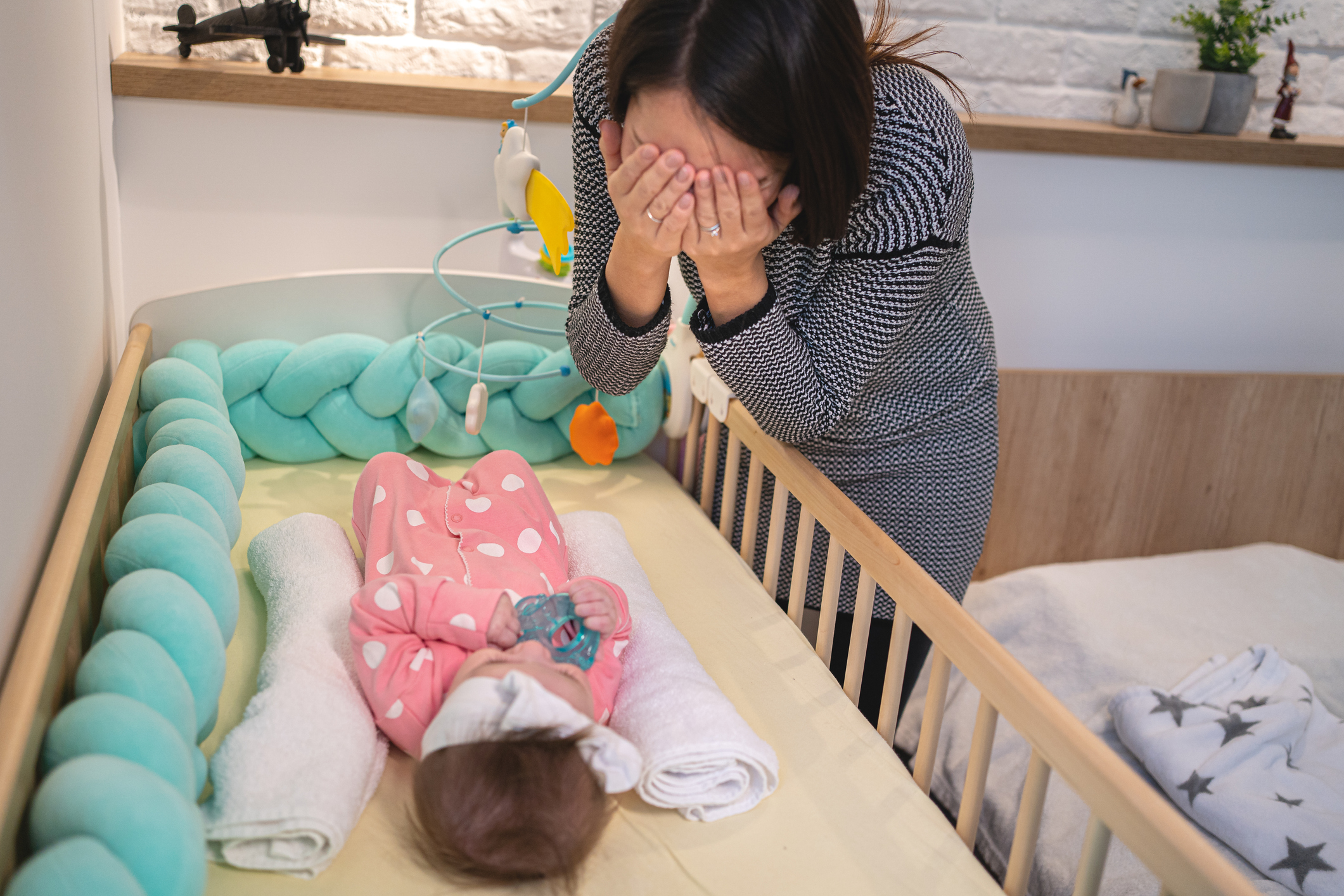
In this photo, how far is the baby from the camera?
69 cm

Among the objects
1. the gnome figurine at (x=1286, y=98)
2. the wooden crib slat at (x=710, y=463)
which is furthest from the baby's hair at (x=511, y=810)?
the gnome figurine at (x=1286, y=98)

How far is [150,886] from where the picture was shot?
1.83 feet

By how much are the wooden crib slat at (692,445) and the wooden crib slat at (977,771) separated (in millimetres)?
673

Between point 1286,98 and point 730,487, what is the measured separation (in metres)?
1.13

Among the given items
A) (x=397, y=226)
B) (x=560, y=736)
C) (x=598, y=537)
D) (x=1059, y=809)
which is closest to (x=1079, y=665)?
(x=1059, y=809)

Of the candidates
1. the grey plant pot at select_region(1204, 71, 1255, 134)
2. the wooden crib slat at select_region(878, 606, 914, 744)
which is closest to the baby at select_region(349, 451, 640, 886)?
the wooden crib slat at select_region(878, 606, 914, 744)

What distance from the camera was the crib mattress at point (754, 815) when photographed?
0.73 metres

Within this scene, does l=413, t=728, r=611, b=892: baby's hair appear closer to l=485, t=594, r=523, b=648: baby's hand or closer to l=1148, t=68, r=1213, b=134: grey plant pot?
l=485, t=594, r=523, b=648: baby's hand

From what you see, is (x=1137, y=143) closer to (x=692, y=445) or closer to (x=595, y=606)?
(x=692, y=445)

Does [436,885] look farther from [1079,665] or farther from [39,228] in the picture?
[1079,665]

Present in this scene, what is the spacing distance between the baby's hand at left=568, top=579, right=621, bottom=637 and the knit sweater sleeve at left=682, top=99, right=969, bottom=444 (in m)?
0.22

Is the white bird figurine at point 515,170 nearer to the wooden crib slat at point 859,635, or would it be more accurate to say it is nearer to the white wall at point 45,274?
the white wall at point 45,274

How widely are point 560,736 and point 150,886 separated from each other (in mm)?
269

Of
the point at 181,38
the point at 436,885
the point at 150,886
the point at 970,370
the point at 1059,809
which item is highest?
the point at 181,38
